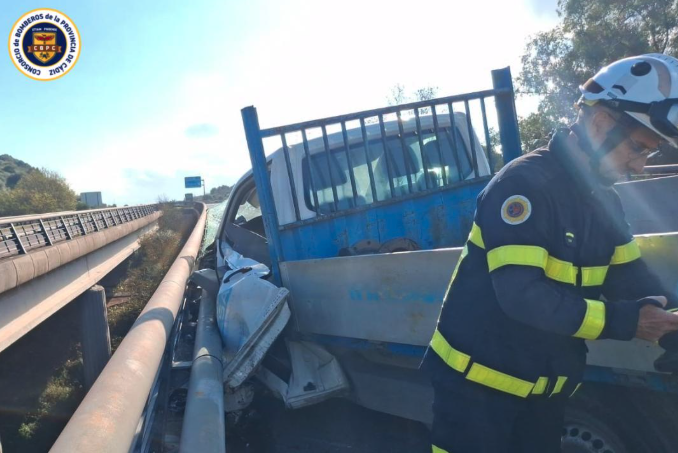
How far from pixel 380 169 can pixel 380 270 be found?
1815 millimetres

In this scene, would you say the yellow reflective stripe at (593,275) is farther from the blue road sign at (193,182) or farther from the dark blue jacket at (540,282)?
the blue road sign at (193,182)

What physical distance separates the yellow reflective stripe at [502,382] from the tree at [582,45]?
77.7ft

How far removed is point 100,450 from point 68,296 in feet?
33.4

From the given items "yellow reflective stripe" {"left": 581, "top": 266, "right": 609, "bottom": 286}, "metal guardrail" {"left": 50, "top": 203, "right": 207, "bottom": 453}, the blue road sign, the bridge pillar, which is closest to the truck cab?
"yellow reflective stripe" {"left": 581, "top": 266, "right": 609, "bottom": 286}

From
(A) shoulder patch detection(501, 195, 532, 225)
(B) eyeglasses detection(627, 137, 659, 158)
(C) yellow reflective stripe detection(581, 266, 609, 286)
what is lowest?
(C) yellow reflective stripe detection(581, 266, 609, 286)

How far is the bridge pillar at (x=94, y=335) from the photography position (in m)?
9.22

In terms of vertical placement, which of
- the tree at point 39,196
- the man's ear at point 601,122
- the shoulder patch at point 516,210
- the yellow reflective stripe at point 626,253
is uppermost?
the tree at point 39,196

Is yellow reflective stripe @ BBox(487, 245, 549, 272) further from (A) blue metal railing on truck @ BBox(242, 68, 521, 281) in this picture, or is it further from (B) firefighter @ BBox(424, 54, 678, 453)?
(A) blue metal railing on truck @ BBox(242, 68, 521, 281)

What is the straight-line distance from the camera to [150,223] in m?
29.8

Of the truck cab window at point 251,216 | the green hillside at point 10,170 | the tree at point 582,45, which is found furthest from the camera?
the green hillside at point 10,170

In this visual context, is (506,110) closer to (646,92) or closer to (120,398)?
(646,92)

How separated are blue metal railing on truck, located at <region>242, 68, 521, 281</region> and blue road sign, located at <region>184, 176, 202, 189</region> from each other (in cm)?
6643

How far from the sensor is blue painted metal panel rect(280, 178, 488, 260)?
15.4ft

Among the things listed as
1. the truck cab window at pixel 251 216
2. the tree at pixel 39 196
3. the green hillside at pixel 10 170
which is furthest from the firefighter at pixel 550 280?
the green hillside at pixel 10 170
